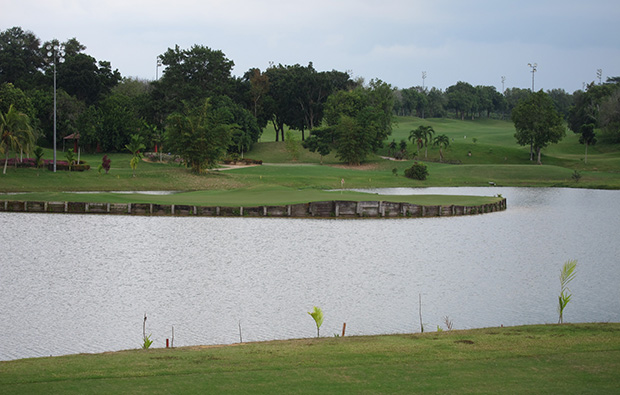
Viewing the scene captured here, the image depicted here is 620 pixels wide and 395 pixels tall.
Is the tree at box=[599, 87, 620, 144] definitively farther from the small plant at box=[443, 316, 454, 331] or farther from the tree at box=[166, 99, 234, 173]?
the small plant at box=[443, 316, 454, 331]

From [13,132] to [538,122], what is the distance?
7146 cm

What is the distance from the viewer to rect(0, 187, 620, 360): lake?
65.5ft

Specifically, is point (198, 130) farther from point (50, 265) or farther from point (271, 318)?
point (271, 318)

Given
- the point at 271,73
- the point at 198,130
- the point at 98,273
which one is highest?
the point at 271,73

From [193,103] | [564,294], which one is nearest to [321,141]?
[193,103]

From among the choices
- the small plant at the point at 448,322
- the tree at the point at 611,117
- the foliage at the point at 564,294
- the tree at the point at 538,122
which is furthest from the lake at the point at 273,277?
the tree at the point at 611,117

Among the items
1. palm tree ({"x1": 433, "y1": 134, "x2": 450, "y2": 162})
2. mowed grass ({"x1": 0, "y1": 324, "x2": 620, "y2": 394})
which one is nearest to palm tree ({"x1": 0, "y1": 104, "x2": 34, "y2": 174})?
mowed grass ({"x1": 0, "y1": 324, "x2": 620, "y2": 394})

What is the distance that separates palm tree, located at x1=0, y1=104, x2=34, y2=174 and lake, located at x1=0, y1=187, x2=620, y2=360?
1539cm

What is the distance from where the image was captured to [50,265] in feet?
93.6

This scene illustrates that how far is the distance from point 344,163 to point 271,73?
41891mm

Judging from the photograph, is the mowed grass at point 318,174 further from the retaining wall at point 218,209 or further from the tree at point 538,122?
the tree at point 538,122

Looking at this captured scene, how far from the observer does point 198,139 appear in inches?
2657

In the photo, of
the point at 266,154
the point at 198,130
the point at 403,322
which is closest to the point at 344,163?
the point at 266,154

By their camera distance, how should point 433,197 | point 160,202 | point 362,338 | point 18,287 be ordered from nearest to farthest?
point 362,338 → point 18,287 → point 160,202 → point 433,197
